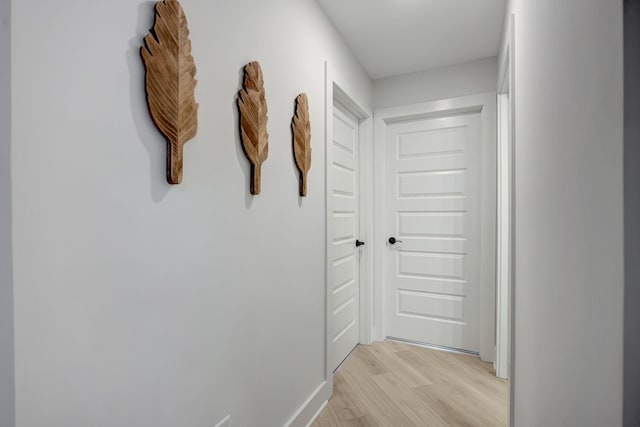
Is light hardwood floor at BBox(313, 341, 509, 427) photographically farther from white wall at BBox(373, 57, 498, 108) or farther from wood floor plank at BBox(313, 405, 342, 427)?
white wall at BBox(373, 57, 498, 108)

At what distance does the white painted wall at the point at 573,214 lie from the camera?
44 cm

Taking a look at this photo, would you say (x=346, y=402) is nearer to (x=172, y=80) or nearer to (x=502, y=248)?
(x=502, y=248)

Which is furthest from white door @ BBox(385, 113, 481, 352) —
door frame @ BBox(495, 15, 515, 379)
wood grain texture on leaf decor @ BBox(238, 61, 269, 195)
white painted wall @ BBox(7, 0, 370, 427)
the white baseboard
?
wood grain texture on leaf decor @ BBox(238, 61, 269, 195)

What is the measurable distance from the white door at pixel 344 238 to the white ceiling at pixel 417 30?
54 centimetres

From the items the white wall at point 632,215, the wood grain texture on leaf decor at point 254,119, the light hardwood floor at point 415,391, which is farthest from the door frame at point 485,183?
the white wall at point 632,215

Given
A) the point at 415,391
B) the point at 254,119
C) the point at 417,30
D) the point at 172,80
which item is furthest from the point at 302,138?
the point at 415,391

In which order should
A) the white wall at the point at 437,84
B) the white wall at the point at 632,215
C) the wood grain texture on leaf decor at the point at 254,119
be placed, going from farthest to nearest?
the white wall at the point at 437,84, the wood grain texture on leaf decor at the point at 254,119, the white wall at the point at 632,215

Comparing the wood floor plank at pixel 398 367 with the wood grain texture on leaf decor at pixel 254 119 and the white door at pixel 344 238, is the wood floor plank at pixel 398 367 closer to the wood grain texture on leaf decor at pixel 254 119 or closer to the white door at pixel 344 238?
the white door at pixel 344 238

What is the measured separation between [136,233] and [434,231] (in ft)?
8.16

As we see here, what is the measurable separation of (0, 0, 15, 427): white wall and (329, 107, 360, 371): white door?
1889mm

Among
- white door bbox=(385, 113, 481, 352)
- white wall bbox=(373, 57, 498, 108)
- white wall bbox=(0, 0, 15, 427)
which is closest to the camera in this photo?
white wall bbox=(0, 0, 15, 427)

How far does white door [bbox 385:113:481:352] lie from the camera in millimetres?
2740

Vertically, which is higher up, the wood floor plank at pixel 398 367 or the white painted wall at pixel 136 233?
the white painted wall at pixel 136 233

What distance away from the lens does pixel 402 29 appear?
7.32 ft
